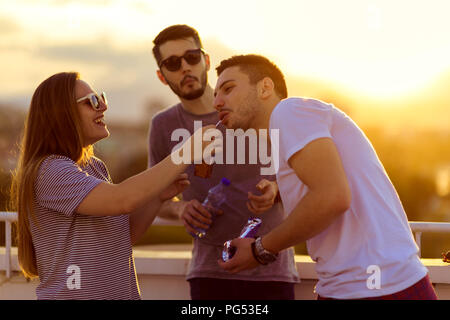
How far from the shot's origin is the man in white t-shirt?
2469mm

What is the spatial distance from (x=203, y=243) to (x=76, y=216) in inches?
50.7

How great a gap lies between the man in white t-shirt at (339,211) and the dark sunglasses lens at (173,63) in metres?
1.94

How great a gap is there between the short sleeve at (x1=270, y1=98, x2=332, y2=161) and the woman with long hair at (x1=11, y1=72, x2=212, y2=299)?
0.63 meters

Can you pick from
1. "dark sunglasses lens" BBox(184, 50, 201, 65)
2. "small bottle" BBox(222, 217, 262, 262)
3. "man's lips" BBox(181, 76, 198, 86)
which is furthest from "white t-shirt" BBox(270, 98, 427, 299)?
"dark sunglasses lens" BBox(184, 50, 201, 65)

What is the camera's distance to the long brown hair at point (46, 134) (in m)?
3.04

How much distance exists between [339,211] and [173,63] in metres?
2.37

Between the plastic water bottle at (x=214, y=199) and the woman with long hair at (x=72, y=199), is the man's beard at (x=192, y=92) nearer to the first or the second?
the plastic water bottle at (x=214, y=199)

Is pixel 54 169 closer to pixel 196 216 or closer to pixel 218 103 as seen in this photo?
pixel 218 103

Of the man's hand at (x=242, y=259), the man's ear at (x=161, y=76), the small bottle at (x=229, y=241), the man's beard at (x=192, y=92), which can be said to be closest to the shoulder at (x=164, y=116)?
the man's beard at (x=192, y=92)

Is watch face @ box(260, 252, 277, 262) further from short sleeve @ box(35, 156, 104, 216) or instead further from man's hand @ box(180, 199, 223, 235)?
man's hand @ box(180, 199, 223, 235)

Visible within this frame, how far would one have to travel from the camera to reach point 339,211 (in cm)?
249

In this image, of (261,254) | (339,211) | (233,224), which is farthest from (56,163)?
(233,224)

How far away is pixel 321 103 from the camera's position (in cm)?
266
